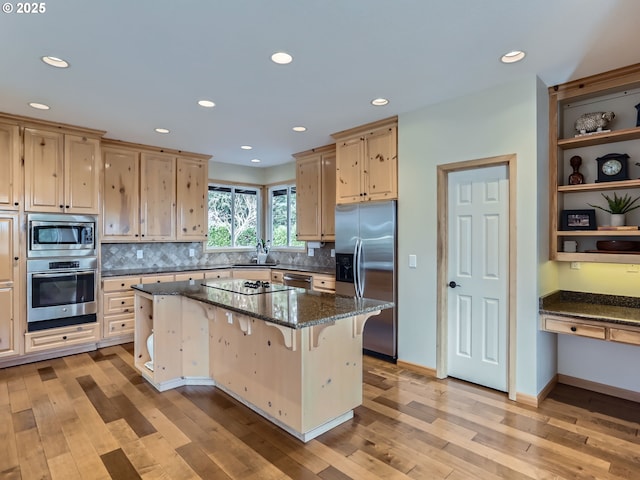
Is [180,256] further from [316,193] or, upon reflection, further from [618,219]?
[618,219]

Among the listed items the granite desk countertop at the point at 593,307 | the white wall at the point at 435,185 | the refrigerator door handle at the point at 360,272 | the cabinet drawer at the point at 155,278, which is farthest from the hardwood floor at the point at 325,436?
the cabinet drawer at the point at 155,278

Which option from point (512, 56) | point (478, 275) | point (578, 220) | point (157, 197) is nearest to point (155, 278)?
point (157, 197)

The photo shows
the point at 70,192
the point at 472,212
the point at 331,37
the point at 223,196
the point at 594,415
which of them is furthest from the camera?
the point at 223,196

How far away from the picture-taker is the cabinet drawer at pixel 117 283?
4449 millimetres

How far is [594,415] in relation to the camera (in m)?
2.76

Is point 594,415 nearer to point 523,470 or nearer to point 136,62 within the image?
point 523,470

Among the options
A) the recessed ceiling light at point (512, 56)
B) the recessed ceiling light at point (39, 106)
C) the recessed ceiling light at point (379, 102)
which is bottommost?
the recessed ceiling light at point (512, 56)

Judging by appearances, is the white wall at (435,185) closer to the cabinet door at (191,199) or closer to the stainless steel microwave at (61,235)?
the cabinet door at (191,199)

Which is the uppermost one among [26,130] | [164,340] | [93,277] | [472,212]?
[26,130]

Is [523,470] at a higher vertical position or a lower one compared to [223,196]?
lower

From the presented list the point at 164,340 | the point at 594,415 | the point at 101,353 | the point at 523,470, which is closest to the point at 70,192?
Answer: the point at 101,353

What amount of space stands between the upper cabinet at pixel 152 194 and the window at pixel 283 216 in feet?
4.34

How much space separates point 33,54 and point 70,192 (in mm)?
2027

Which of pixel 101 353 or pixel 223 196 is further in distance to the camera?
pixel 223 196
